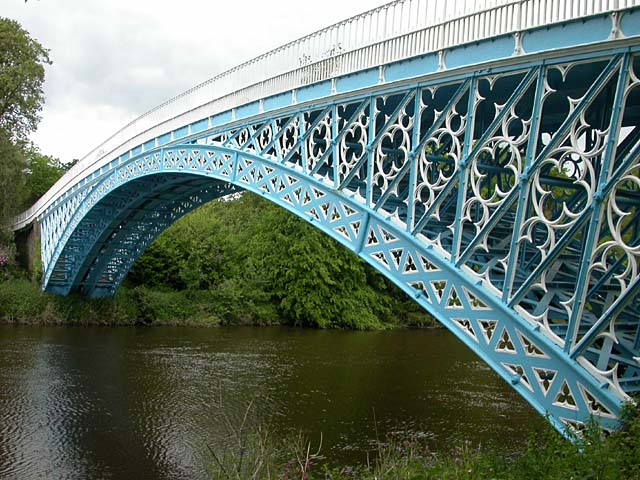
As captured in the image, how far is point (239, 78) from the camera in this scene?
45.8ft

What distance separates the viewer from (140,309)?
27.4 m

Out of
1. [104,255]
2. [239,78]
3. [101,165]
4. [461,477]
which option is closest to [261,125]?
[239,78]

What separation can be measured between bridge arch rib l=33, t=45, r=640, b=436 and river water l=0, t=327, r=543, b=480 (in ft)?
5.69

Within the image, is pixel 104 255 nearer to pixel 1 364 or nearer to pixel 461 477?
pixel 1 364

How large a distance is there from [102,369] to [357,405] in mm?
6974

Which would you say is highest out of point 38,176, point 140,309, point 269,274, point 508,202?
point 38,176

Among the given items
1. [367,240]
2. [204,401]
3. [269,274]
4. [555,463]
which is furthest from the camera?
[269,274]

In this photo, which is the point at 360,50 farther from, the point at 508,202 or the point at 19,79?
the point at 19,79

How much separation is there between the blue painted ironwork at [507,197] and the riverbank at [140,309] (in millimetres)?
13580

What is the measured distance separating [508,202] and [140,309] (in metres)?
22.8

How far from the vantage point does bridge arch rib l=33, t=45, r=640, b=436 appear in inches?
247

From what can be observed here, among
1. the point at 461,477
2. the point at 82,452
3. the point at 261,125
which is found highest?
the point at 261,125

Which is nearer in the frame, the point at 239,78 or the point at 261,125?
the point at 261,125

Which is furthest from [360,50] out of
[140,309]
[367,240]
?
[140,309]
